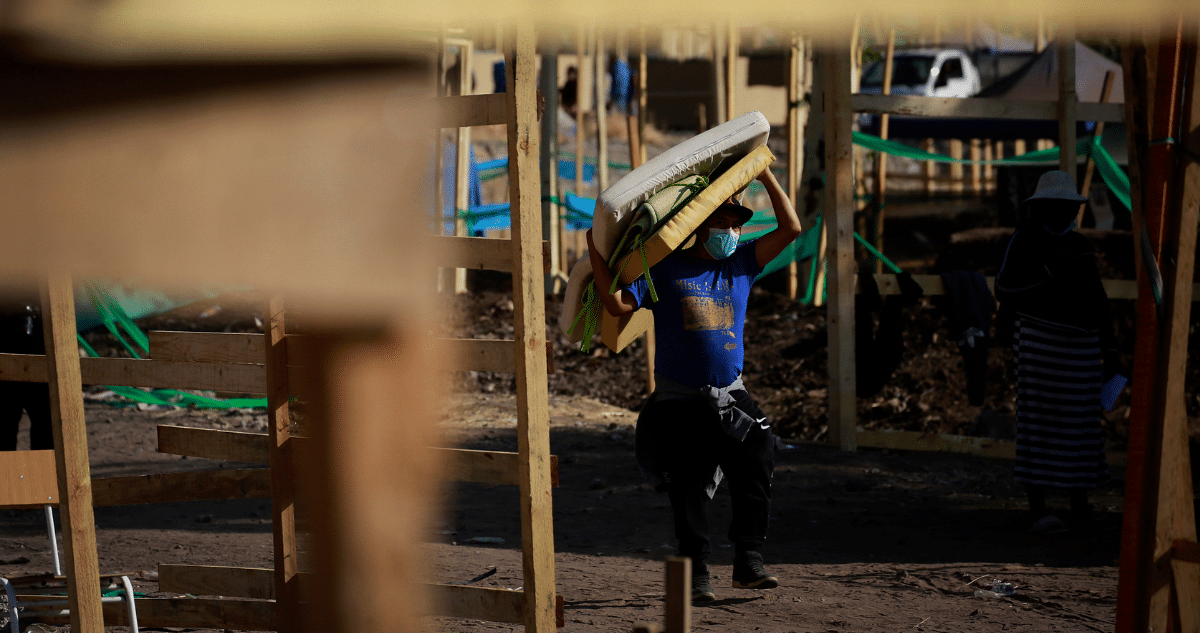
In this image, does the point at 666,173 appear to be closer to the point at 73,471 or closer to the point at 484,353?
the point at 484,353

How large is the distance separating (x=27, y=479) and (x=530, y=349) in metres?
1.49

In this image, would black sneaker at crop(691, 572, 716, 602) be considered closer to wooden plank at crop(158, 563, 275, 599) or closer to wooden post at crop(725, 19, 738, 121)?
wooden plank at crop(158, 563, 275, 599)

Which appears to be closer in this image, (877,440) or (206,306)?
(877,440)

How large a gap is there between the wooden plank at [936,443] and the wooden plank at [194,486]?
5193mm

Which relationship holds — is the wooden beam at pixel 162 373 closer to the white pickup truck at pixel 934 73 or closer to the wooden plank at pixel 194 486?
the wooden plank at pixel 194 486

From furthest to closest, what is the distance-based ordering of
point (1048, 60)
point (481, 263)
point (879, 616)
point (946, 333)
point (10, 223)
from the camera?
point (1048, 60) → point (946, 333) → point (879, 616) → point (481, 263) → point (10, 223)

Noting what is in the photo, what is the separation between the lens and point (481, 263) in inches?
117

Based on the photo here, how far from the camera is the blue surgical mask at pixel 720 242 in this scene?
449 cm

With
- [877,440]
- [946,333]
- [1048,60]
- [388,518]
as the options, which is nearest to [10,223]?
[388,518]

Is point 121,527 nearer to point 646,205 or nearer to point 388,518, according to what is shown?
point 646,205

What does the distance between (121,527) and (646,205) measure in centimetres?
391

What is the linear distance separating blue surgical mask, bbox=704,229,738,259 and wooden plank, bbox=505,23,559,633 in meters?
1.81

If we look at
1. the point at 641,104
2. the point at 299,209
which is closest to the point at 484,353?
the point at 299,209

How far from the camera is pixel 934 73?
20.5 m
